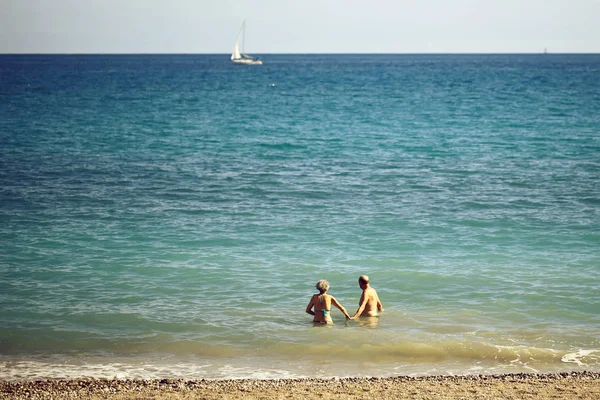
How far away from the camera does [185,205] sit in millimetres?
21859

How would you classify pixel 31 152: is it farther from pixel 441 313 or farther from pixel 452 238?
pixel 441 313

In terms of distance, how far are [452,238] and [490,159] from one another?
43.1 feet

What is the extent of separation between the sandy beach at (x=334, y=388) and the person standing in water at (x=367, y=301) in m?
2.69

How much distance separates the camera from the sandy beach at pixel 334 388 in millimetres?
9242

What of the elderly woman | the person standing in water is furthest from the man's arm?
the elderly woman

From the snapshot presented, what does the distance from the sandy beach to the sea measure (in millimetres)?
628

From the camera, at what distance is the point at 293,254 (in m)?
16.9

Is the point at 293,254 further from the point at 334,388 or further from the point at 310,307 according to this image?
the point at 334,388

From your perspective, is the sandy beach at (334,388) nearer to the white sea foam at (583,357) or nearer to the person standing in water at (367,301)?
the white sea foam at (583,357)

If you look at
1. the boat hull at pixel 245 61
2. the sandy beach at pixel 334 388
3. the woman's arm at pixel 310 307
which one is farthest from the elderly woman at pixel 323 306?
the boat hull at pixel 245 61

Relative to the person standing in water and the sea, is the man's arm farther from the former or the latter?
the sea

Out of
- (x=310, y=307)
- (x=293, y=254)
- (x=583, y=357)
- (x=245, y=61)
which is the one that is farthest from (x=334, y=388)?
(x=245, y=61)

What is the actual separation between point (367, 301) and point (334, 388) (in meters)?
3.32

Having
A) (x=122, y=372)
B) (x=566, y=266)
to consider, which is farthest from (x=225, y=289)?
(x=566, y=266)
